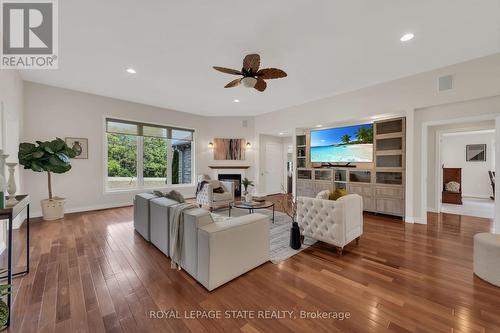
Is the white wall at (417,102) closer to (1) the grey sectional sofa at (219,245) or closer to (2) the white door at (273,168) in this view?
(2) the white door at (273,168)

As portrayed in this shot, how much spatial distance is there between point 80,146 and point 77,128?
1.51ft

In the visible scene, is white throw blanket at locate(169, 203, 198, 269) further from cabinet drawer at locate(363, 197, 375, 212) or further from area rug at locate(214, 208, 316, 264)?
cabinet drawer at locate(363, 197, 375, 212)

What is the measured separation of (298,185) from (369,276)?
13.7 ft

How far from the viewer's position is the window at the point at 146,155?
572cm

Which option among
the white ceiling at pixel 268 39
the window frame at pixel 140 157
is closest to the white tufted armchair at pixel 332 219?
the white ceiling at pixel 268 39

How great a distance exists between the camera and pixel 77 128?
505 centimetres

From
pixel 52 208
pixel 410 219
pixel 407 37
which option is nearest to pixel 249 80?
pixel 407 37

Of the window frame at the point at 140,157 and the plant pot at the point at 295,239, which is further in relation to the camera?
the window frame at the point at 140,157

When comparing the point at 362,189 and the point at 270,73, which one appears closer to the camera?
the point at 270,73

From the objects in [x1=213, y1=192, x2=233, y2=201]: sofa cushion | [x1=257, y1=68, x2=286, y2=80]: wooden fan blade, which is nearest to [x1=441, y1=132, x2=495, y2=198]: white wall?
[x1=257, y1=68, x2=286, y2=80]: wooden fan blade

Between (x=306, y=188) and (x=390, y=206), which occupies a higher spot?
(x=306, y=188)

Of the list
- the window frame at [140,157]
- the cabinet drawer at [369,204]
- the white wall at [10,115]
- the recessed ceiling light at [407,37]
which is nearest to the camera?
the recessed ceiling light at [407,37]

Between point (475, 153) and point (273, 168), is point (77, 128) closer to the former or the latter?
point (273, 168)

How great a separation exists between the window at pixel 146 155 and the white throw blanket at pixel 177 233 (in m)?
4.40
